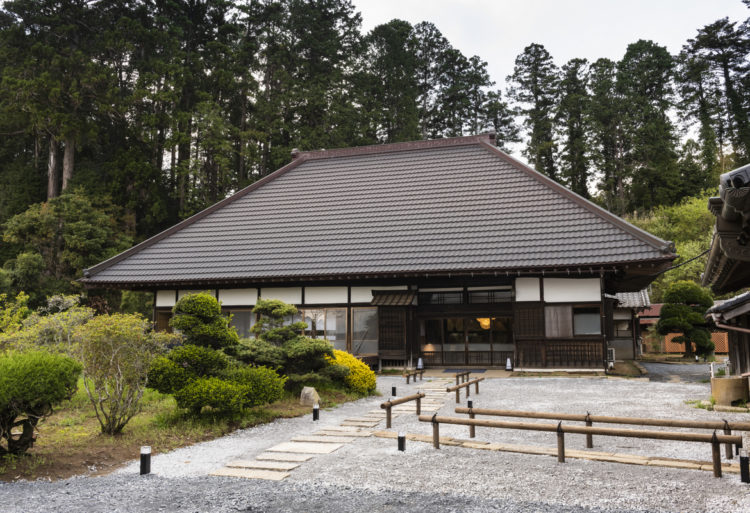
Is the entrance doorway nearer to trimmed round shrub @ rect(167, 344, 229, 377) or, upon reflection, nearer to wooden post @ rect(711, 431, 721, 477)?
trimmed round shrub @ rect(167, 344, 229, 377)

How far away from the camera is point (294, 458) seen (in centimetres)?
627

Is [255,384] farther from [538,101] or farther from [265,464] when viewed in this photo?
[538,101]

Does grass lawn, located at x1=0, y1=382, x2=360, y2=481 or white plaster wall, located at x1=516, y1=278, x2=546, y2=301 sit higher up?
white plaster wall, located at x1=516, y1=278, x2=546, y2=301

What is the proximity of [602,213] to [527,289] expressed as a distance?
3.36 metres

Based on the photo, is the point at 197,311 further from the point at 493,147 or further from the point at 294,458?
the point at 493,147

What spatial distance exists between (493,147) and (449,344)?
819cm

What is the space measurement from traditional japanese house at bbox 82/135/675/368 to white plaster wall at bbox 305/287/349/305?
33mm

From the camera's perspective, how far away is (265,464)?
604 centimetres

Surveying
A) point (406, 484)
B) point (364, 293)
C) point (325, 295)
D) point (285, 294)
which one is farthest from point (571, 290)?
point (406, 484)

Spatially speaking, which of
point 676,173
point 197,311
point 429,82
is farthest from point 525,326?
point 429,82

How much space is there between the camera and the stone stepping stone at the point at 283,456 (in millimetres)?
6246

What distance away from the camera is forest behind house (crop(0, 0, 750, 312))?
26.5 meters

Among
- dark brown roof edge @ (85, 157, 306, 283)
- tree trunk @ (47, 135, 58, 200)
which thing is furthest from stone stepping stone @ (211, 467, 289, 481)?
tree trunk @ (47, 135, 58, 200)

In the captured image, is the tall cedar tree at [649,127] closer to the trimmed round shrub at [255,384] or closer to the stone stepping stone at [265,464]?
the trimmed round shrub at [255,384]
